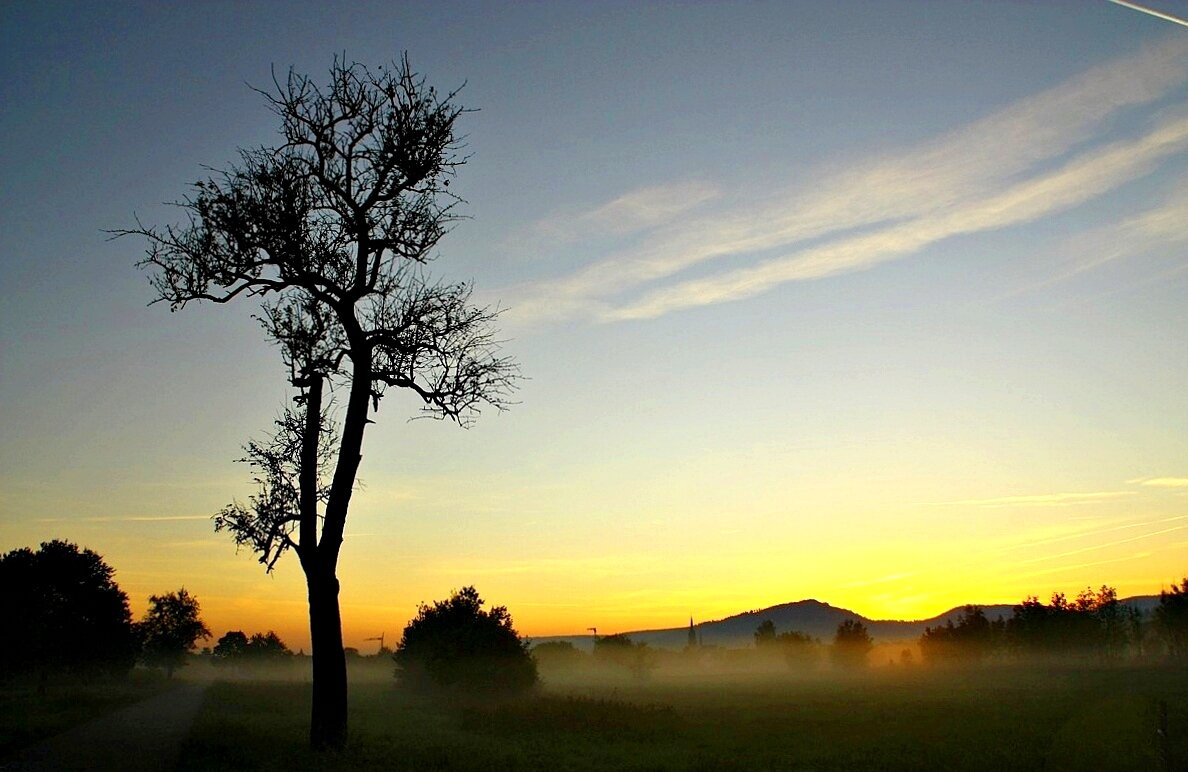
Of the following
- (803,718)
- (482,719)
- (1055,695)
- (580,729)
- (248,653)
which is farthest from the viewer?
(248,653)

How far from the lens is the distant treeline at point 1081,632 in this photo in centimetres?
11231

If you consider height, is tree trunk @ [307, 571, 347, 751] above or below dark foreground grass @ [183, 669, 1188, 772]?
above

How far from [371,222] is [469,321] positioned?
123 inches

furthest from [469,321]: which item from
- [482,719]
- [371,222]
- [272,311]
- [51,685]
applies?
[51,685]

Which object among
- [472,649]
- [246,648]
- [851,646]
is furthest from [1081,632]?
[246,648]

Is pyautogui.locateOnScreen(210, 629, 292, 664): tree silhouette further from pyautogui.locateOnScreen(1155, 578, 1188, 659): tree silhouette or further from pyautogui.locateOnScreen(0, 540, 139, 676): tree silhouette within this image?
pyautogui.locateOnScreen(1155, 578, 1188, 659): tree silhouette

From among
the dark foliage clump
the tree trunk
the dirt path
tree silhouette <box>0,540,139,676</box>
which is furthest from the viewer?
tree silhouette <box>0,540,139,676</box>

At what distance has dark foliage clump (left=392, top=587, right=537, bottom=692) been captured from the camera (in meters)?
54.7

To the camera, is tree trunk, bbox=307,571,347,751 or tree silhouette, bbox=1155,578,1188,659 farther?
tree silhouette, bbox=1155,578,1188,659

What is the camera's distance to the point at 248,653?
7407 inches

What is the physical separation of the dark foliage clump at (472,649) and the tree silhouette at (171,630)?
4317 inches

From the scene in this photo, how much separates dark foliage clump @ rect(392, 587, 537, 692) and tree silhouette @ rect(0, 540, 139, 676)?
31.1 meters

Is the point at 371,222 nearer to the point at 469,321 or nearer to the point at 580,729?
the point at 469,321

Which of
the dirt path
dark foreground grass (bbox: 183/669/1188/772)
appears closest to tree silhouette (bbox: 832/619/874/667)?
dark foreground grass (bbox: 183/669/1188/772)
